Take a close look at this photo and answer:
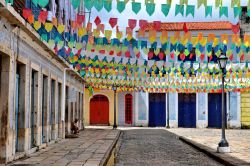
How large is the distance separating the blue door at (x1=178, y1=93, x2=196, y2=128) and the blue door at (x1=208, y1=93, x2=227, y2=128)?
4.35 ft

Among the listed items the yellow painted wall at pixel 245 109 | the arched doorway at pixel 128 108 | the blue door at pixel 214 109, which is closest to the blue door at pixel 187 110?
the blue door at pixel 214 109

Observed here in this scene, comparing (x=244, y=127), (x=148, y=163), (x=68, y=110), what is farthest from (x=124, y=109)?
(x=148, y=163)

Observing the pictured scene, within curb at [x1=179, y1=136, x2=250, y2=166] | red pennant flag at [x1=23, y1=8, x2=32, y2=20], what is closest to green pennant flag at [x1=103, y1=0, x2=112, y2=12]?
red pennant flag at [x1=23, y1=8, x2=32, y2=20]

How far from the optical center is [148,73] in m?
36.5

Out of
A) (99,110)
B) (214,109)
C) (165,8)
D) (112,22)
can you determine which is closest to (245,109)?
(214,109)

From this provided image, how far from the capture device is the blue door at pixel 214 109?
4031cm

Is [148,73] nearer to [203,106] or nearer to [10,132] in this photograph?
[203,106]

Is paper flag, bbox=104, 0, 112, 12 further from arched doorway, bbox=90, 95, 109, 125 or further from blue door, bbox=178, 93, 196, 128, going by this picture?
arched doorway, bbox=90, 95, 109, 125

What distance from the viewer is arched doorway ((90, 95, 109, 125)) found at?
4253 centimetres

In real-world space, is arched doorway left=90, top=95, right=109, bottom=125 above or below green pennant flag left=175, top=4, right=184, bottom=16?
below

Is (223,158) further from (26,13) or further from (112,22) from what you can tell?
(26,13)

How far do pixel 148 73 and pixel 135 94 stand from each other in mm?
5473

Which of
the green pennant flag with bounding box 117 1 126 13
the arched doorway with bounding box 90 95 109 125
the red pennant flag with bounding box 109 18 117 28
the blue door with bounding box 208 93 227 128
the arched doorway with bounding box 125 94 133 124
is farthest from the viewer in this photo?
the arched doorway with bounding box 90 95 109 125

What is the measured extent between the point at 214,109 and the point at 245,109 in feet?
8.38
